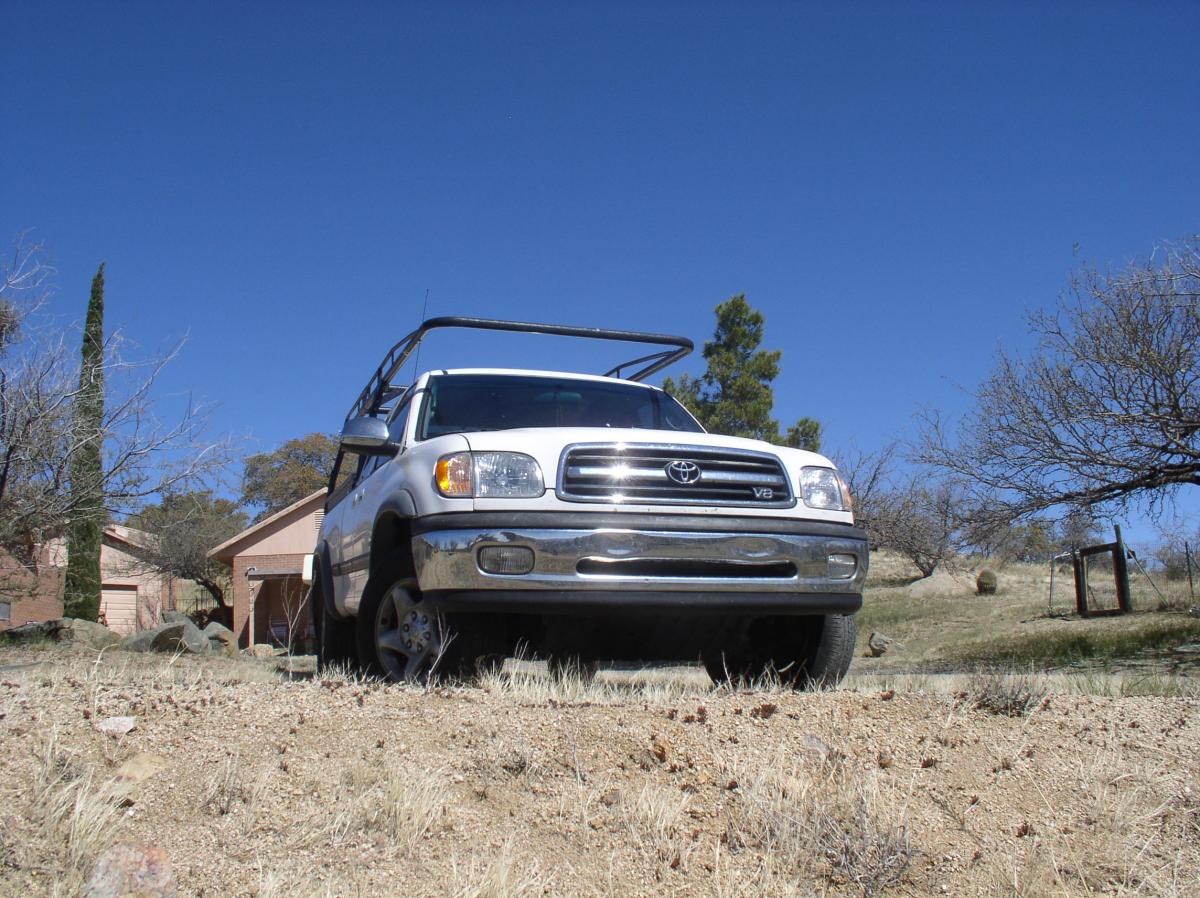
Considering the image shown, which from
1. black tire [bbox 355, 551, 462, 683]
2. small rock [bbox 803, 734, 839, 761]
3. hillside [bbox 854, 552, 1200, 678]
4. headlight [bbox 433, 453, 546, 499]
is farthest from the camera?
hillside [bbox 854, 552, 1200, 678]

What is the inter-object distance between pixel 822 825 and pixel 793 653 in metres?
2.60

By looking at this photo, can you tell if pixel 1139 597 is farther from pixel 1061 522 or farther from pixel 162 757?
pixel 162 757

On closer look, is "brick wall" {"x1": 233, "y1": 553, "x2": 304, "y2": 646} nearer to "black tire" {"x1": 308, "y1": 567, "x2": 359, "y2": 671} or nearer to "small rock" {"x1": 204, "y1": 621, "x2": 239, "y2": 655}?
"small rock" {"x1": 204, "y1": 621, "x2": 239, "y2": 655}

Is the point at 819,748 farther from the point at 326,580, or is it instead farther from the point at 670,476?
the point at 326,580

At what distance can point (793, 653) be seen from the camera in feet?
18.7

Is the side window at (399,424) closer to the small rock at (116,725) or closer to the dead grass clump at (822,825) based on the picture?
the small rock at (116,725)

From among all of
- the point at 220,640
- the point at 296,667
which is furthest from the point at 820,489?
the point at 220,640

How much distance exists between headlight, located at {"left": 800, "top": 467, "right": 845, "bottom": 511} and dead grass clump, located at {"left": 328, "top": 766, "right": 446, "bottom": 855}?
2.55 meters

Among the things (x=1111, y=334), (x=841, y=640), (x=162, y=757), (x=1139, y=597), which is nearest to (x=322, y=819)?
(x=162, y=757)

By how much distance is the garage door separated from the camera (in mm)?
38438

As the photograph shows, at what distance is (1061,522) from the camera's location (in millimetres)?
14383

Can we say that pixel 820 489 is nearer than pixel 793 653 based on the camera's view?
Yes

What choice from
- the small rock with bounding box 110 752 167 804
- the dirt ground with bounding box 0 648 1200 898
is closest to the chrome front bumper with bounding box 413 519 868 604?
the dirt ground with bounding box 0 648 1200 898

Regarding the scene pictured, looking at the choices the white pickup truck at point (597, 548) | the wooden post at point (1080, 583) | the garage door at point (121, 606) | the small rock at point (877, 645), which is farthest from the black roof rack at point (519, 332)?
the garage door at point (121, 606)
